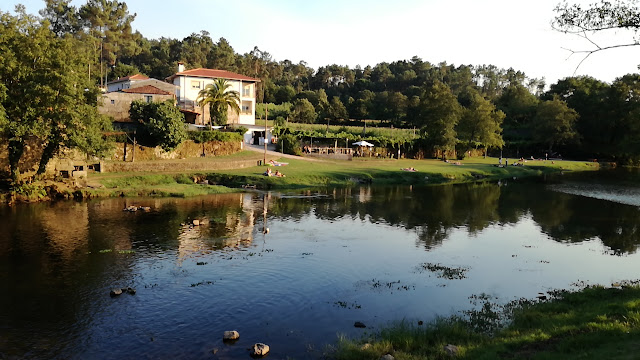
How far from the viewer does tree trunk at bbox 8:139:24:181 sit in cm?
3775

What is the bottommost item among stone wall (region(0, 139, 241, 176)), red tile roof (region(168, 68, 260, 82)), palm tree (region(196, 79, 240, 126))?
stone wall (region(0, 139, 241, 176))

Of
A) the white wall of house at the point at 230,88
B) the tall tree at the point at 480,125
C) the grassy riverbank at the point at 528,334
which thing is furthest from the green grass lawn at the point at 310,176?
the grassy riverbank at the point at 528,334

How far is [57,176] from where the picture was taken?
41688 mm

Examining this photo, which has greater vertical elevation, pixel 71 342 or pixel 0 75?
pixel 0 75

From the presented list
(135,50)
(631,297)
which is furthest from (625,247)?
(135,50)

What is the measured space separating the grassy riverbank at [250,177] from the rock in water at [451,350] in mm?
33920

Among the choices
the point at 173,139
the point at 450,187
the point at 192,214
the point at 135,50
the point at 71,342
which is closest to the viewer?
the point at 71,342

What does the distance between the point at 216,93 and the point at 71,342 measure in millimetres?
63961

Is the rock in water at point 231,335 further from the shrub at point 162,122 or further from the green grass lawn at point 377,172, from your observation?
the shrub at point 162,122

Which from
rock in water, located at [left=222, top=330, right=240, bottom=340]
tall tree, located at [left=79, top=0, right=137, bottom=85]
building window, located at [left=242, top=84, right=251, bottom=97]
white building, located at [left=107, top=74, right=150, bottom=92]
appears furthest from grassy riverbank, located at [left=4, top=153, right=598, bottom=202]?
tall tree, located at [left=79, top=0, right=137, bottom=85]

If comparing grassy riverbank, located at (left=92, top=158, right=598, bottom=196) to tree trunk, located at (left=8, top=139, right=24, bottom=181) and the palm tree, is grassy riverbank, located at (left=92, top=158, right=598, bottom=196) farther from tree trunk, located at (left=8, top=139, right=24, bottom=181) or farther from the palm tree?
the palm tree

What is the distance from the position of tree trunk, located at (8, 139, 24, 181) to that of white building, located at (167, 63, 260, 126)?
4520cm

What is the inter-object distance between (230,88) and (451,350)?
8355 cm

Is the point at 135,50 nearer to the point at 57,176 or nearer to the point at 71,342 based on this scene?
the point at 57,176
